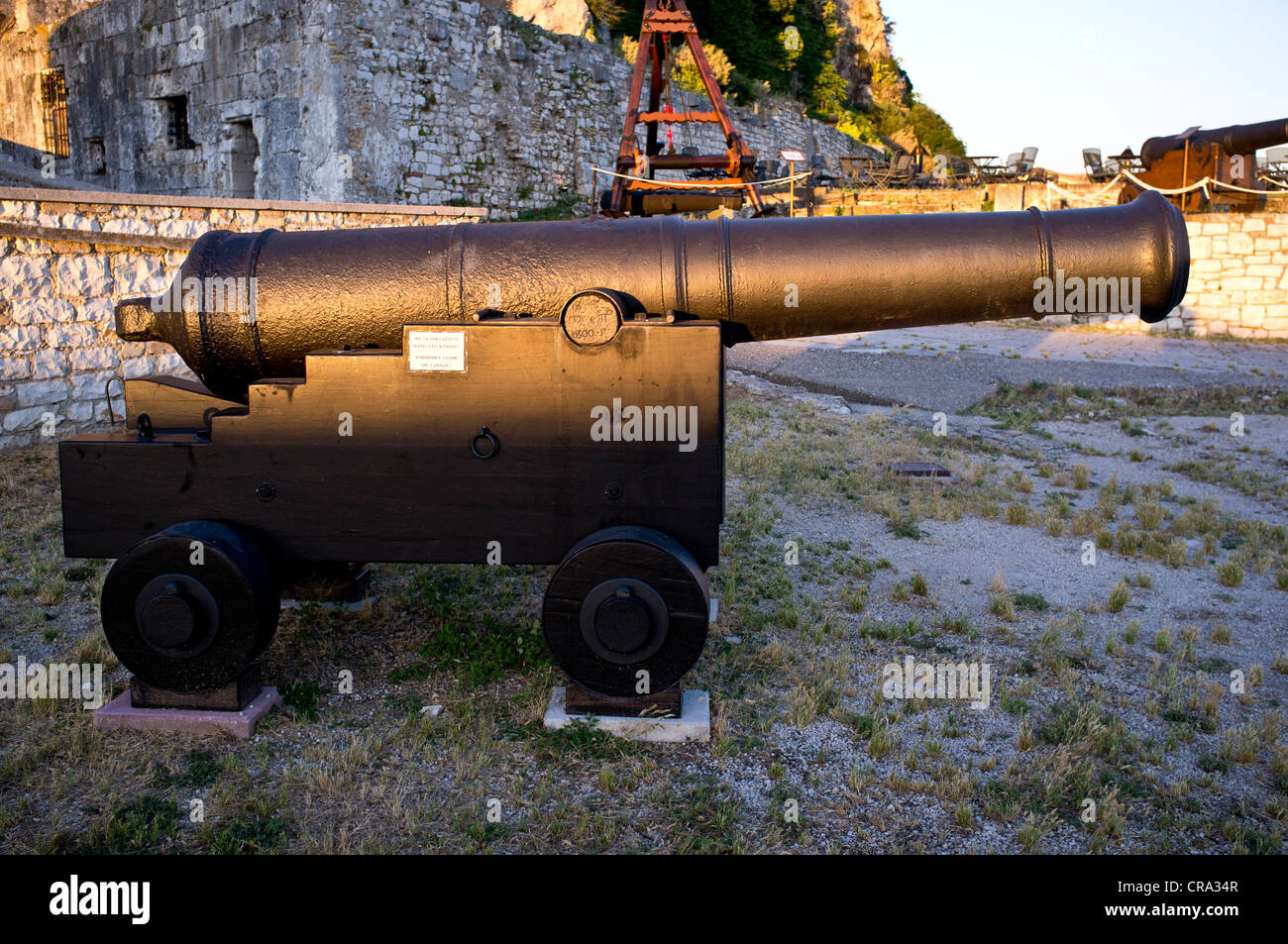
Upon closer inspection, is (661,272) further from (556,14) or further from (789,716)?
(556,14)

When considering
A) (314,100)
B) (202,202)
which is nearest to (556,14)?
(314,100)

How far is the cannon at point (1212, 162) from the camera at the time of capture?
50.4 feet

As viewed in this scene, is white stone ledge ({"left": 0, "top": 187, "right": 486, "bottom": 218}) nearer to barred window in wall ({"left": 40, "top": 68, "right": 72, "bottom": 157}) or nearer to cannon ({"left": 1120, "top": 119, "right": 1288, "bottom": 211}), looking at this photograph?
barred window in wall ({"left": 40, "top": 68, "right": 72, "bottom": 157})

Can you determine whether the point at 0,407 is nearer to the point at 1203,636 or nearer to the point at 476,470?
the point at 476,470

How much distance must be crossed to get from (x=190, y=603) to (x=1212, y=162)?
17.9 m

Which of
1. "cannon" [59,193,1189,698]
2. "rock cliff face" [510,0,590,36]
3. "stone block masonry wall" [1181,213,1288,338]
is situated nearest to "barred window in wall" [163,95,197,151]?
"rock cliff face" [510,0,590,36]

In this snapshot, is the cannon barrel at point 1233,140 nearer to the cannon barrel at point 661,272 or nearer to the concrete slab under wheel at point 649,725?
the cannon barrel at point 661,272

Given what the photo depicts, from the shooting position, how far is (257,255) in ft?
11.1

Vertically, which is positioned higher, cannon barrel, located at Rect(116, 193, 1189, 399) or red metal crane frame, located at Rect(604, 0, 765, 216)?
red metal crane frame, located at Rect(604, 0, 765, 216)

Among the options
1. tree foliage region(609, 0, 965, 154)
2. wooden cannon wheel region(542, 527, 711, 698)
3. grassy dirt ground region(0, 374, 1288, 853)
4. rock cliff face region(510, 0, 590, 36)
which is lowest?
grassy dirt ground region(0, 374, 1288, 853)

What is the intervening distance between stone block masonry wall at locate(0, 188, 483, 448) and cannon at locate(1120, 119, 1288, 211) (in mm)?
14570

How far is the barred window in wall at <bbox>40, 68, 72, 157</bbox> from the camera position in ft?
55.9

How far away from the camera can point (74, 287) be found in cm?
706

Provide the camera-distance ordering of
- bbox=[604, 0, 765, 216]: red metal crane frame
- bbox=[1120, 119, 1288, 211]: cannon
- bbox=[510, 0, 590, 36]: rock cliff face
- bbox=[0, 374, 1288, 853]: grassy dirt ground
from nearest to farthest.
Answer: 1. bbox=[0, 374, 1288, 853]: grassy dirt ground
2. bbox=[604, 0, 765, 216]: red metal crane frame
3. bbox=[1120, 119, 1288, 211]: cannon
4. bbox=[510, 0, 590, 36]: rock cliff face
